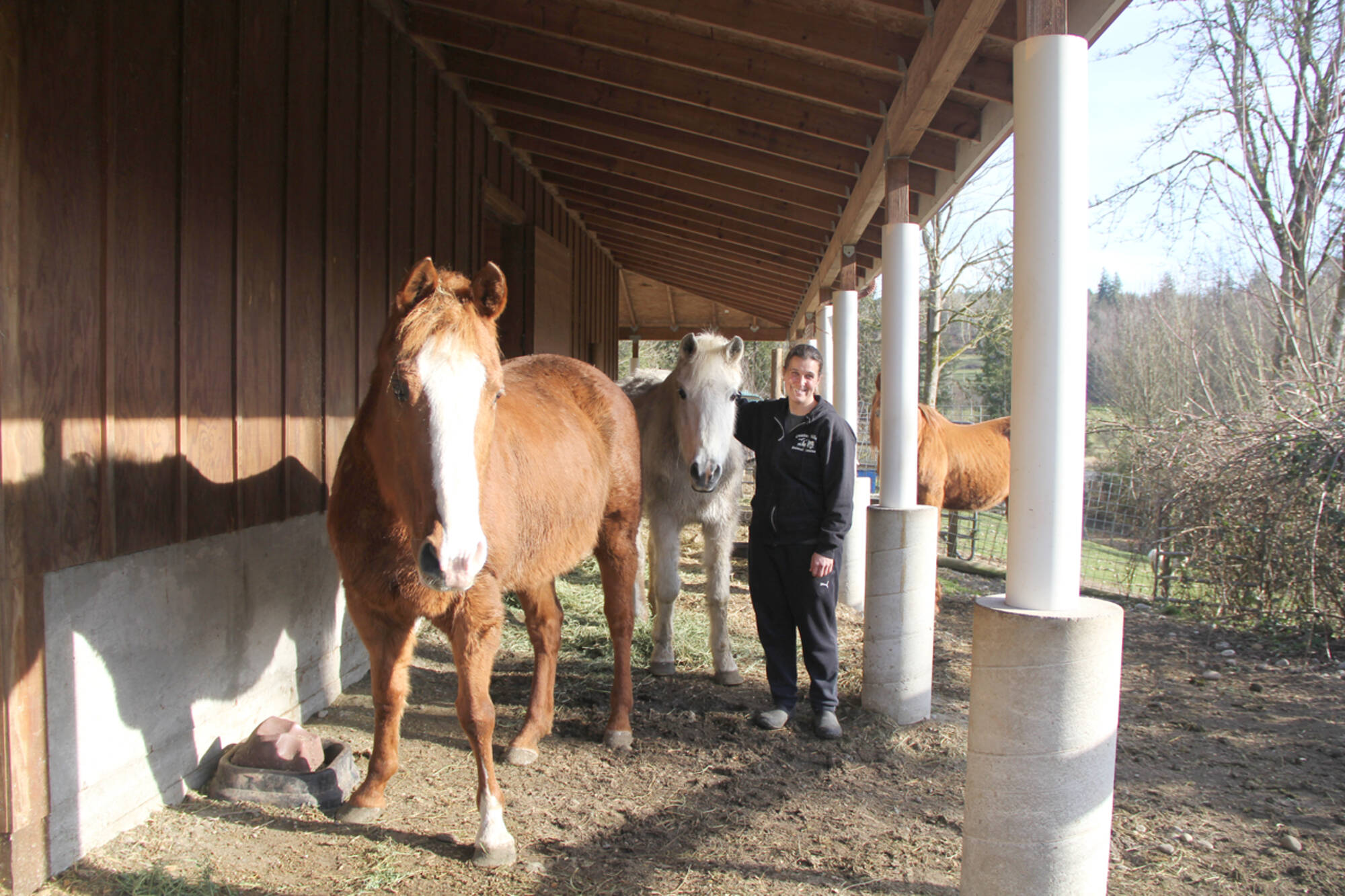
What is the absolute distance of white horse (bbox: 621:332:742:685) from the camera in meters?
4.76

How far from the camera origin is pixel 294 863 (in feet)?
9.09

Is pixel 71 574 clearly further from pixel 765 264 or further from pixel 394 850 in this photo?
pixel 765 264

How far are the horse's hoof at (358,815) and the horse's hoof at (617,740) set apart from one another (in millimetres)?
1171

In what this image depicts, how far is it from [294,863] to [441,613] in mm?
964

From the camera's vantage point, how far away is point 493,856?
2.79m

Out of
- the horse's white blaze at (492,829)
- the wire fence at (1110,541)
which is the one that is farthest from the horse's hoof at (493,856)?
the wire fence at (1110,541)

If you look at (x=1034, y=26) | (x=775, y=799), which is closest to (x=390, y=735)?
(x=775, y=799)

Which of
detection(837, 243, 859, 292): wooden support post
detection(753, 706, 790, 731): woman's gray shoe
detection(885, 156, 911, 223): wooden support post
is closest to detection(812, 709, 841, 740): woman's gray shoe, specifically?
detection(753, 706, 790, 731): woman's gray shoe

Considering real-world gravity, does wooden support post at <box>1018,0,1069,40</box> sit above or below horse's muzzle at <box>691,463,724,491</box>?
above

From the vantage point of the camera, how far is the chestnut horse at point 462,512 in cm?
239

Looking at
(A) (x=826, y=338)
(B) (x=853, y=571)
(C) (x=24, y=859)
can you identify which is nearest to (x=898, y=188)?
(B) (x=853, y=571)

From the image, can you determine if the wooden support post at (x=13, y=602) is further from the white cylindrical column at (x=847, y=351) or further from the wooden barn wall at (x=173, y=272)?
the white cylindrical column at (x=847, y=351)

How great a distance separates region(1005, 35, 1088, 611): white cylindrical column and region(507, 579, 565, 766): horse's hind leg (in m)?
2.27

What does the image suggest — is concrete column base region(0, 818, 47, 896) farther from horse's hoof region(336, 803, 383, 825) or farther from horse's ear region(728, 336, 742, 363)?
horse's ear region(728, 336, 742, 363)
